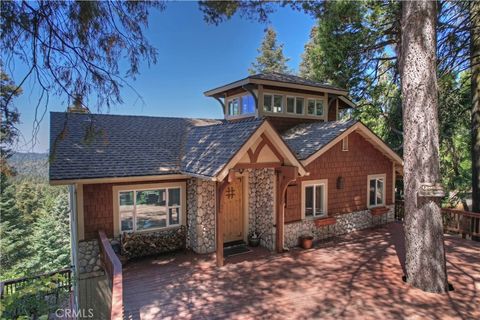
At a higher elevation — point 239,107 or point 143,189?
point 239,107

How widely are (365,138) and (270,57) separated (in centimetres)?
2904

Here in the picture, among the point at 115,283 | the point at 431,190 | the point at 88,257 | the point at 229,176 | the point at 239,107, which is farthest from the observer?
the point at 239,107

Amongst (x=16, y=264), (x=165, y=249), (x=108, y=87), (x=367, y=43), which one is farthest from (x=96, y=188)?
(x=16, y=264)

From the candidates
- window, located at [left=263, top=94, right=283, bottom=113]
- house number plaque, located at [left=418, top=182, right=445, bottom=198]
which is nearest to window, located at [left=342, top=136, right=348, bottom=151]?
window, located at [left=263, top=94, right=283, bottom=113]

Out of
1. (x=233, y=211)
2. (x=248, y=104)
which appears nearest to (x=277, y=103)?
(x=248, y=104)

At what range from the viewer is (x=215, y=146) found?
8797mm

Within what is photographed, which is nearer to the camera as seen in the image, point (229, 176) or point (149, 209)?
point (229, 176)

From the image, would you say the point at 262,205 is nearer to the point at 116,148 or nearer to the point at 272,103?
the point at 272,103

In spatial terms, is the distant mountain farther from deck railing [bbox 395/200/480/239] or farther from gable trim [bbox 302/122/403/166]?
deck railing [bbox 395/200/480/239]

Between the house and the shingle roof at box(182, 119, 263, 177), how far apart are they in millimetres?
45

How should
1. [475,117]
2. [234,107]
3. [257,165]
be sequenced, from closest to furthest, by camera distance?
[257,165] < [475,117] < [234,107]

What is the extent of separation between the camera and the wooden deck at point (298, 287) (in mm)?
5766

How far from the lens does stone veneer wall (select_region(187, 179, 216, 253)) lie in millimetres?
8820

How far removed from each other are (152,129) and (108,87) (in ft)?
23.8
